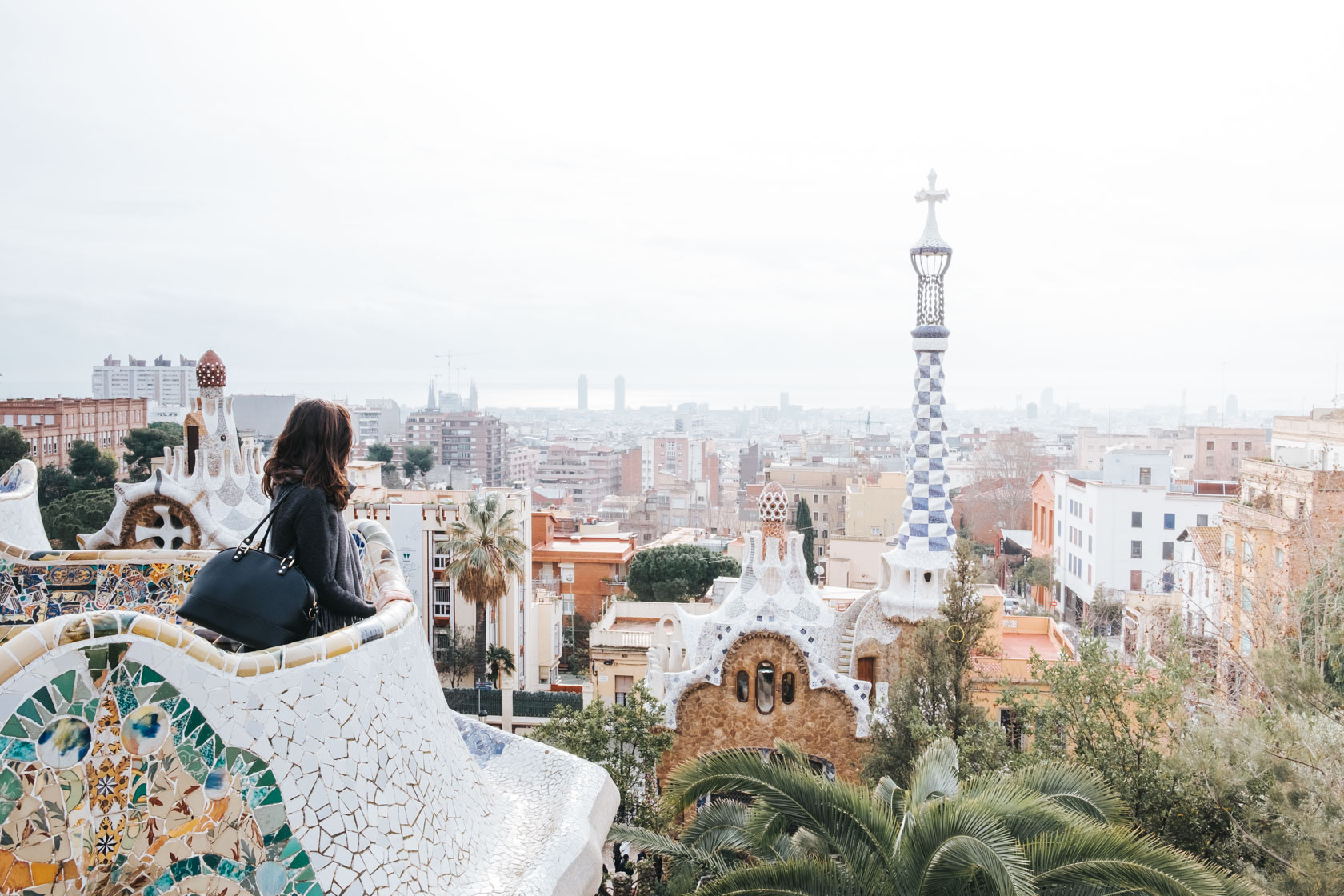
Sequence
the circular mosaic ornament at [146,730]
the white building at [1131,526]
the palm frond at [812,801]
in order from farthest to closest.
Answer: the white building at [1131,526], the palm frond at [812,801], the circular mosaic ornament at [146,730]

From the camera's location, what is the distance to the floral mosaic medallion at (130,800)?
79.7 inches

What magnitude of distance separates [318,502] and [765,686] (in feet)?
26.1

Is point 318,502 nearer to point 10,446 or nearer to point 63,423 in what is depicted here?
point 10,446

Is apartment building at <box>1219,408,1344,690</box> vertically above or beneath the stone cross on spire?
beneath

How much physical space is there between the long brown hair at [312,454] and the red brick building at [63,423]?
1509 inches

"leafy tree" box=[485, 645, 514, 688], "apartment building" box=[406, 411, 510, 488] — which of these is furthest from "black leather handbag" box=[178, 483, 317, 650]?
"apartment building" box=[406, 411, 510, 488]

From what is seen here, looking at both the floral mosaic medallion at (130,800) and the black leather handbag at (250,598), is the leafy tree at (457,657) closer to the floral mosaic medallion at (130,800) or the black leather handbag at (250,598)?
the black leather handbag at (250,598)

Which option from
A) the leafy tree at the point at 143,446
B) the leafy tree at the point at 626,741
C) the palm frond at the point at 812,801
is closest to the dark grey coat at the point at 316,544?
the palm frond at the point at 812,801

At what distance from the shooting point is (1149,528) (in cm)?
3538

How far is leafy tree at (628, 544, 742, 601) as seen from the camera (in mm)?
29266

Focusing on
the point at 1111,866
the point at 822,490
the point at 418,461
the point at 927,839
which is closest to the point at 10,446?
the point at 418,461

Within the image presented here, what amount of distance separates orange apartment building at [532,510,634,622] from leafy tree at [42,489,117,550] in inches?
423

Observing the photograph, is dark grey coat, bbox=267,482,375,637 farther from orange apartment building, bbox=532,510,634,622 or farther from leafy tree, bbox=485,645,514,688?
orange apartment building, bbox=532,510,634,622

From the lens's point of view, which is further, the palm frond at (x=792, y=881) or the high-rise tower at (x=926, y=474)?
the high-rise tower at (x=926, y=474)
